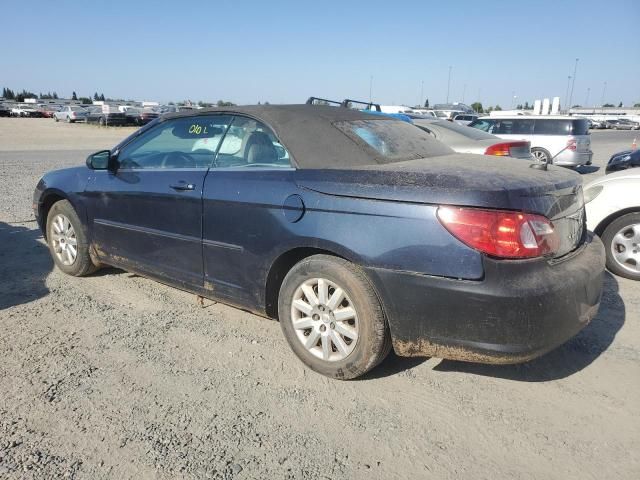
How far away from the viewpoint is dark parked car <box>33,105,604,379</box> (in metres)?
2.58

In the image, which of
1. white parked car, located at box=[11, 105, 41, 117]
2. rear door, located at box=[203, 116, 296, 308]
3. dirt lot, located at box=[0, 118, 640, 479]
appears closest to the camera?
dirt lot, located at box=[0, 118, 640, 479]

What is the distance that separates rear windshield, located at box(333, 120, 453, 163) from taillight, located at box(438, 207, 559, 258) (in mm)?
888

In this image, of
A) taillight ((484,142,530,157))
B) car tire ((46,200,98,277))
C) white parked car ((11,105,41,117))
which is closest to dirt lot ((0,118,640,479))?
car tire ((46,200,98,277))

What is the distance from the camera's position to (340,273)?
2.92 meters

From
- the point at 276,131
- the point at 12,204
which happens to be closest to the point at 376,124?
the point at 276,131

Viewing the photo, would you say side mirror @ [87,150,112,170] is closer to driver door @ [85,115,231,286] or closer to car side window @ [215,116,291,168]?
driver door @ [85,115,231,286]

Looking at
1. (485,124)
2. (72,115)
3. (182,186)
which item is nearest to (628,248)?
(182,186)

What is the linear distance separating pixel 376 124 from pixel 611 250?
9.65ft

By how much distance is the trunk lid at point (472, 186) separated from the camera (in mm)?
2604

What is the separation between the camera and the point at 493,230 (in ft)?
8.36

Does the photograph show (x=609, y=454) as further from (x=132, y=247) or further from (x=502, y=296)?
(x=132, y=247)

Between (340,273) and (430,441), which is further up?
(340,273)

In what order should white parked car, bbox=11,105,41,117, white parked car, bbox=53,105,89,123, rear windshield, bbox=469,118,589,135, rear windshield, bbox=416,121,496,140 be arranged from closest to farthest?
1. rear windshield, bbox=416,121,496,140
2. rear windshield, bbox=469,118,589,135
3. white parked car, bbox=53,105,89,123
4. white parked car, bbox=11,105,41,117

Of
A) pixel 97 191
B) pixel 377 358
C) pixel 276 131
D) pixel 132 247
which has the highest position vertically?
pixel 276 131
